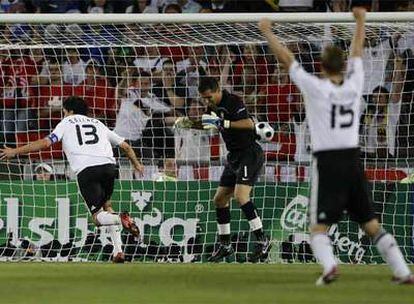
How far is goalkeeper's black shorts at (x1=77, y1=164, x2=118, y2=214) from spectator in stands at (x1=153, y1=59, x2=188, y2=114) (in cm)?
268

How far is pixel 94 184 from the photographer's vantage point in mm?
14266

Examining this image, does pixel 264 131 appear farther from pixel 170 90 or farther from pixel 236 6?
pixel 236 6

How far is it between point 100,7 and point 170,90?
3229mm

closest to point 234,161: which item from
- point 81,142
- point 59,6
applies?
point 81,142

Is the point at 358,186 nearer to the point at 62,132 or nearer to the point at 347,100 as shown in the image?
the point at 347,100

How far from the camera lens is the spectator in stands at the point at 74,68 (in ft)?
55.8

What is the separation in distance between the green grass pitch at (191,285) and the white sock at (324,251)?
277mm

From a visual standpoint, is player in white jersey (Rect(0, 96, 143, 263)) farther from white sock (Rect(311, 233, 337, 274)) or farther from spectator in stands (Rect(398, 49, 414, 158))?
white sock (Rect(311, 233, 337, 274))

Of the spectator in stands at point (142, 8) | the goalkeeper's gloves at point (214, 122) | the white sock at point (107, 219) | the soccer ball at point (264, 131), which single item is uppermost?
the spectator in stands at point (142, 8)

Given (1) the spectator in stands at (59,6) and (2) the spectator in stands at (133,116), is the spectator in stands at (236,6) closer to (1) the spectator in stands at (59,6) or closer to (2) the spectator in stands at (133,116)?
(1) the spectator in stands at (59,6)

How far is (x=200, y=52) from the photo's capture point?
1703cm

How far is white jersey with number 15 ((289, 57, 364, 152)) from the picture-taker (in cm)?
975

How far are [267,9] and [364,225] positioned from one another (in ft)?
31.3

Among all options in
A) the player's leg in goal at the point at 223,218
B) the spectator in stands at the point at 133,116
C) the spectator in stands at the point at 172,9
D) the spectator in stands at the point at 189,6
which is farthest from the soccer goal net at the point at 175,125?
the spectator in stands at the point at 189,6
